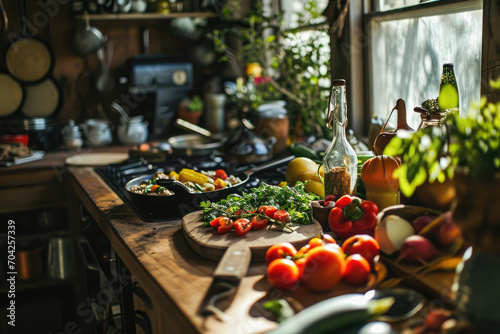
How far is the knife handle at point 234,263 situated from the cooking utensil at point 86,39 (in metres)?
2.38

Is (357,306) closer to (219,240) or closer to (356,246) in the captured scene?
(356,246)

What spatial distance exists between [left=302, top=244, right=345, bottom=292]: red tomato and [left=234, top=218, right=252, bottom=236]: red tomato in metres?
0.31

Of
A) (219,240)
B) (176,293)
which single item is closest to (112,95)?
(219,240)

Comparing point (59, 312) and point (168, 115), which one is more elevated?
point (168, 115)

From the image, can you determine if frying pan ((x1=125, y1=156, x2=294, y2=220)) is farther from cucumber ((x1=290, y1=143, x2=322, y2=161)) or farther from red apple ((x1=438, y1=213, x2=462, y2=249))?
red apple ((x1=438, y1=213, x2=462, y2=249))

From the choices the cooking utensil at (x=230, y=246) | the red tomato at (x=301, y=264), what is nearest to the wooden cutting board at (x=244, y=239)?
the cooking utensil at (x=230, y=246)

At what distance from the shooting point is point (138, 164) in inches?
96.4

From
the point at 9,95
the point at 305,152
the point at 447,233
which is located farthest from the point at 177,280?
the point at 9,95

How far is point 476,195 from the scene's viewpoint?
A: 0.88 meters

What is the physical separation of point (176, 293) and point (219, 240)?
0.26 m

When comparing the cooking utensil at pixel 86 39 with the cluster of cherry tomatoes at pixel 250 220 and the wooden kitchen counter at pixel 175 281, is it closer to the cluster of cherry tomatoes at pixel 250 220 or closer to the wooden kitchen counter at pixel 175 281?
the wooden kitchen counter at pixel 175 281

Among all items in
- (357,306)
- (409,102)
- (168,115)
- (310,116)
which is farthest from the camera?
(168,115)

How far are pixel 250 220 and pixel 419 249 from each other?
496 mm

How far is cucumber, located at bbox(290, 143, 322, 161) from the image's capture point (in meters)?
2.14
